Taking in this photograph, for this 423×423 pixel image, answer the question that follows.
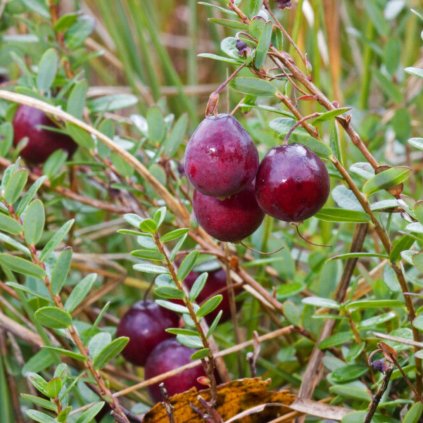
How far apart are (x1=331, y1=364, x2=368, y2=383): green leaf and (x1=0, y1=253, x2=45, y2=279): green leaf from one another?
0.34 meters

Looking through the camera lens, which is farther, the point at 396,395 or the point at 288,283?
the point at 288,283

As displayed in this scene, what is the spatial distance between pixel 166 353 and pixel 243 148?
1.10 feet

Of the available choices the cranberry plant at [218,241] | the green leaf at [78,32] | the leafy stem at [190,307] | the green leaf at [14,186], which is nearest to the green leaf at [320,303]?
the cranberry plant at [218,241]

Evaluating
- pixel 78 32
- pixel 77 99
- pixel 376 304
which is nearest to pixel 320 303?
pixel 376 304

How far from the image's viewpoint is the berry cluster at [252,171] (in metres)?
0.69

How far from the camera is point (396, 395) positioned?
2.98ft

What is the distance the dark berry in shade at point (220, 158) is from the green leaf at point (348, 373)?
0.97 feet

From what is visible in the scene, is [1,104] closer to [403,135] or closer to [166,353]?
[166,353]

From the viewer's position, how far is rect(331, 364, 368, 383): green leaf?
2.92ft

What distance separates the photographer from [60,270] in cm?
87

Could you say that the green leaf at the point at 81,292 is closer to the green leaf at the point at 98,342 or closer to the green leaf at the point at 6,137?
the green leaf at the point at 98,342

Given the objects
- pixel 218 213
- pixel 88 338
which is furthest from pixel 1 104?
pixel 218 213

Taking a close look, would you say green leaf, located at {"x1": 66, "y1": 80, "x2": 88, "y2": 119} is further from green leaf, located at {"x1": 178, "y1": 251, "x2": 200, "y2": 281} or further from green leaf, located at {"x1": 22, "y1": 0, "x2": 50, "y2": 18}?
green leaf, located at {"x1": 178, "y1": 251, "x2": 200, "y2": 281}

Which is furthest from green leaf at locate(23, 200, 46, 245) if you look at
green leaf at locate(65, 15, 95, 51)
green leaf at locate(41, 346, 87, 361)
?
green leaf at locate(65, 15, 95, 51)
